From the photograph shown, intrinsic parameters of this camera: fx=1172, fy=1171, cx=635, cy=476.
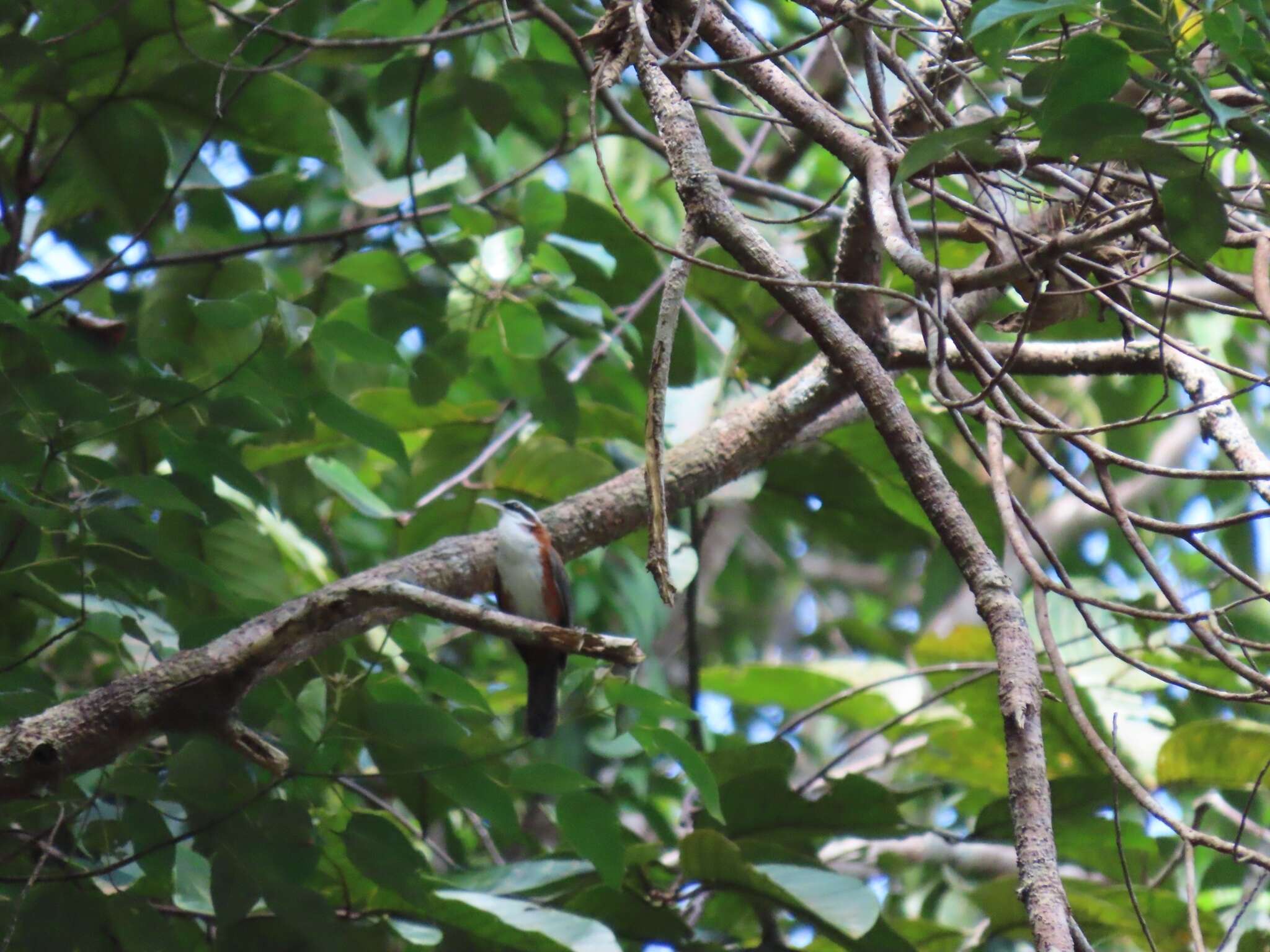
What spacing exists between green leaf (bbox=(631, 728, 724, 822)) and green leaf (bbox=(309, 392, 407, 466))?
0.78 metres

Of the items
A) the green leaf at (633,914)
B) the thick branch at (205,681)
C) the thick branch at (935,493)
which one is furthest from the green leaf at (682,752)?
the thick branch at (935,493)

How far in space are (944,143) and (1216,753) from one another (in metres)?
2.91

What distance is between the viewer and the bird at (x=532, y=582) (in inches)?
114

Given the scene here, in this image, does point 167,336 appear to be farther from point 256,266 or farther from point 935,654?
point 935,654

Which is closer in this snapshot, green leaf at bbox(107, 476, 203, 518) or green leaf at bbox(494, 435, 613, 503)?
green leaf at bbox(107, 476, 203, 518)

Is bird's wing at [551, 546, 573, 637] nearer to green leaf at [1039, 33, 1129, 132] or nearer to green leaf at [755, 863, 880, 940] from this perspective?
green leaf at [755, 863, 880, 940]

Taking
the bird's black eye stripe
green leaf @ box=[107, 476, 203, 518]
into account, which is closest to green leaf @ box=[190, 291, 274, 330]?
green leaf @ box=[107, 476, 203, 518]

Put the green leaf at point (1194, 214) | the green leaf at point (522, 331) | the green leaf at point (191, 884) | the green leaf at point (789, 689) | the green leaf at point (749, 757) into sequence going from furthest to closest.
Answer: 1. the green leaf at point (789, 689)
2. the green leaf at point (749, 757)
3. the green leaf at point (522, 331)
4. the green leaf at point (191, 884)
5. the green leaf at point (1194, 214)

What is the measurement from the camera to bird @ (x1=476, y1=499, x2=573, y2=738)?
2908 millimetres

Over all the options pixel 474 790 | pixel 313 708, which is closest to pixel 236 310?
pixel 313 708

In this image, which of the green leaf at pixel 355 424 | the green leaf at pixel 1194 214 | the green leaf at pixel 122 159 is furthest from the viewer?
the green leaf at pixel 122 159

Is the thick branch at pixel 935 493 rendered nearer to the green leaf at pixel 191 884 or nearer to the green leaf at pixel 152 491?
the green leaf at pixel 152 491

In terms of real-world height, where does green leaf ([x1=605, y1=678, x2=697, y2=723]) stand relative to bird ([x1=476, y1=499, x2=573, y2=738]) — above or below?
below

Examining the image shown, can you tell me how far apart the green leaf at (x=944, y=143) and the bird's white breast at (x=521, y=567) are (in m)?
1.56
